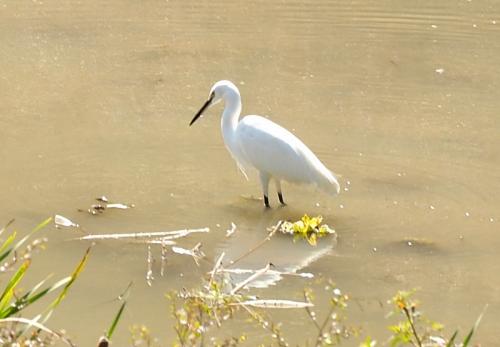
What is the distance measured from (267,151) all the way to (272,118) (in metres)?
1.13

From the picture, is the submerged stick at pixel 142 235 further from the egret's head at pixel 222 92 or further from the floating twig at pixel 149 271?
the egret's head at pixel 222 92

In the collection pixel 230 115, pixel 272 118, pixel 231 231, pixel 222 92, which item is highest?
pixel 222 92

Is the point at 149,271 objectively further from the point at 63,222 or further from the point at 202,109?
the point at 202,109

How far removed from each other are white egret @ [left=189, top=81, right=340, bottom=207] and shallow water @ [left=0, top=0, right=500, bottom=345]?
16 centimetres

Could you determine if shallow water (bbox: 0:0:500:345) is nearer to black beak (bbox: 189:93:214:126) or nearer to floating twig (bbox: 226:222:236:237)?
floating twig (bbox: 226:222:236:237)

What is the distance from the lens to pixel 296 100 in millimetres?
8047

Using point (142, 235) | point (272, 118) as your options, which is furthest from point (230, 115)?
point (142, 235)

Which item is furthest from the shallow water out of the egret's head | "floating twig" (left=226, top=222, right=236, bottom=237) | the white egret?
the egret's head

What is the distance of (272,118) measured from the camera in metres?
7.83

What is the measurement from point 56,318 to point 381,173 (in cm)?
254

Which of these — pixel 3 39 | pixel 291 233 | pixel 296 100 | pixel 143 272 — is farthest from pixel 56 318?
pixel 3 39

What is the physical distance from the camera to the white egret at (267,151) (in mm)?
6527

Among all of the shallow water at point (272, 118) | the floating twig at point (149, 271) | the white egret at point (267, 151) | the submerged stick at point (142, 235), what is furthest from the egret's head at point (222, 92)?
the floating twig at point (149, 271)

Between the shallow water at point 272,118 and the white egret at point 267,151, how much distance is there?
16cm
